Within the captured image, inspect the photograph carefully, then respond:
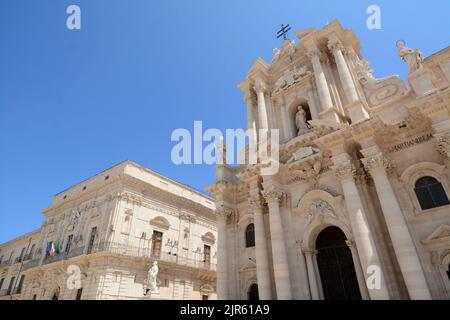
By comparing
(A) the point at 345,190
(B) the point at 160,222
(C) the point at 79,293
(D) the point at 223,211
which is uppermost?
(B) the point at 160,222

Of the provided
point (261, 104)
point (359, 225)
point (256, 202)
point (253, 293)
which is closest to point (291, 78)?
point (261, 104)

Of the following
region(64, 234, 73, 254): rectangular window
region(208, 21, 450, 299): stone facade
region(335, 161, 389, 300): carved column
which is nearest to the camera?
region(335, 161, 389, 300): carved column

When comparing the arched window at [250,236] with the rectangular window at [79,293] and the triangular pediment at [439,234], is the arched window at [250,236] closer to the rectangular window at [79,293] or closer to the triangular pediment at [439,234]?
the triangular pediment at [439,234]

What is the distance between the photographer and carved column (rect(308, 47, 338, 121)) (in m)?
13.3

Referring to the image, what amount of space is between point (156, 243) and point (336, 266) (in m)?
16.0

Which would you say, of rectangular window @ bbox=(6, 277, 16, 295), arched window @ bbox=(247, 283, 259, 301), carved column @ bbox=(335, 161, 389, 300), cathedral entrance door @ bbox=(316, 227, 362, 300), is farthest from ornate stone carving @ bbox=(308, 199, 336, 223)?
rectangular window @ bbox=(6, 277, 16, 295)

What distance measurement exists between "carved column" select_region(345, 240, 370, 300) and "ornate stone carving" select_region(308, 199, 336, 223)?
131cm

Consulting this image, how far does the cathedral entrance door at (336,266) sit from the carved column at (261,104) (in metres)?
6.92

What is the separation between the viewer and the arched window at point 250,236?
1451 cm

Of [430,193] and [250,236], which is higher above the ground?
[250,236]

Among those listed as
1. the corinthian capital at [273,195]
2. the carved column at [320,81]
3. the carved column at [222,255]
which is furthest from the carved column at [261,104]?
the carved column at [222,255]

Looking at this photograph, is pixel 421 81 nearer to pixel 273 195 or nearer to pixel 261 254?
pixel 273 195

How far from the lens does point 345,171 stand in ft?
35.0

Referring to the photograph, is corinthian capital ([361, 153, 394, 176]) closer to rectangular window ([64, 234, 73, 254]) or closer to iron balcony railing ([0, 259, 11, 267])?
rectangular window ([64, 234, 73, 254])
